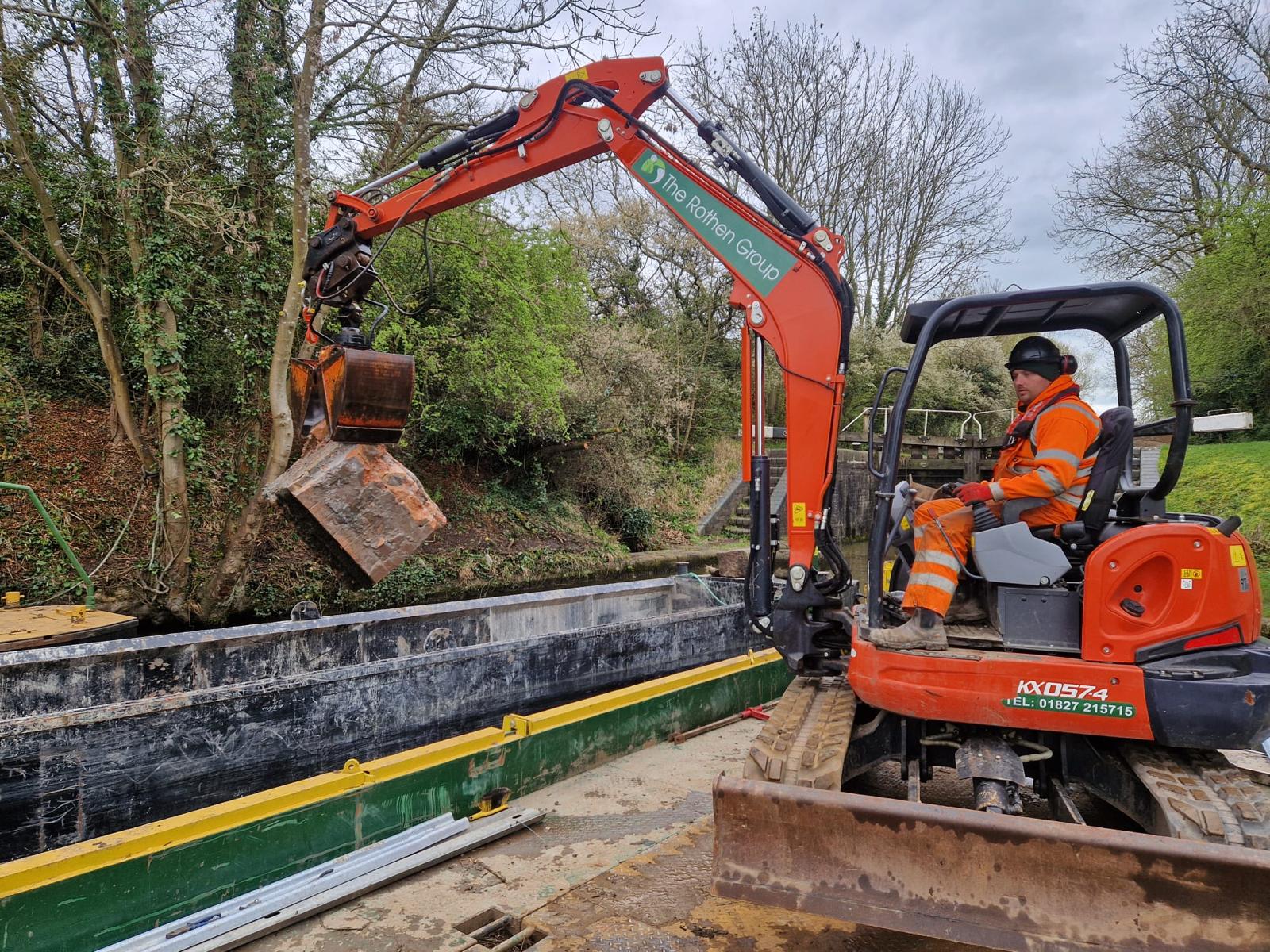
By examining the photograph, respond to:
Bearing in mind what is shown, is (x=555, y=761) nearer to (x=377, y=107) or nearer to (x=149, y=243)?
(x=149, y=243)

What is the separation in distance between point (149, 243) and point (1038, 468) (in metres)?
8.75

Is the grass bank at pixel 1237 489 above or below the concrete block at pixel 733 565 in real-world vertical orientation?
above

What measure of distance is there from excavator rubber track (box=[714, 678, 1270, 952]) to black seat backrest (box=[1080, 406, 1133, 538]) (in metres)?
0.93

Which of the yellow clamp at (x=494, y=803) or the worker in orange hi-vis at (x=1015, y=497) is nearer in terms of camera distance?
the worker in orange hi-vis at (x=1015, y=497)

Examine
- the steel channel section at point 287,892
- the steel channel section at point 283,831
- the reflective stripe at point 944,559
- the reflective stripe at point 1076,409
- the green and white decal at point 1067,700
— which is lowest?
the steel channel section at point 287,892

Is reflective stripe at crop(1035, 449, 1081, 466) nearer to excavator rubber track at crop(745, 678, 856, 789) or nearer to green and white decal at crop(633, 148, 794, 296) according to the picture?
excavator rubber track at crop(745, 678, 856, 789)

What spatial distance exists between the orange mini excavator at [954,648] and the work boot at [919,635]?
57mm

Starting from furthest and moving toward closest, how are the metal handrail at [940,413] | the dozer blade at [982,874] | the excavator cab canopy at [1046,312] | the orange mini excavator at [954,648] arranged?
the metal handrail at [940,413] → the excavator cab canopy at [1046,312] → the orange mini excavator at [954,648] → the dozer blade at [982,874]

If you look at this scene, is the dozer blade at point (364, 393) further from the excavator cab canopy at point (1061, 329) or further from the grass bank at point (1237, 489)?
the grass bank at point (1237, 489)

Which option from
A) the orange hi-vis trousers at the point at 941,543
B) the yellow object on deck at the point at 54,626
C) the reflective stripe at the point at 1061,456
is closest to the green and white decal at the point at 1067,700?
the orange hi-vis trousers at the point at 941,543

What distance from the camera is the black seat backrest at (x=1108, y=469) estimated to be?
299 centimetres

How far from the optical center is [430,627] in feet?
18.8

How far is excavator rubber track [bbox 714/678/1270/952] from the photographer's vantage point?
2127 mm

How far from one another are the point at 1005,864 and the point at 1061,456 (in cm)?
155
